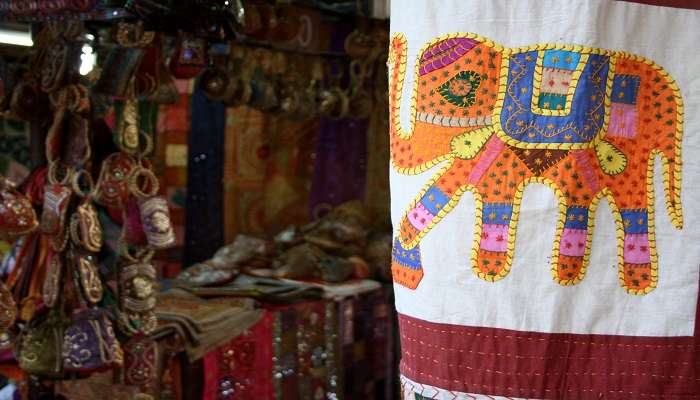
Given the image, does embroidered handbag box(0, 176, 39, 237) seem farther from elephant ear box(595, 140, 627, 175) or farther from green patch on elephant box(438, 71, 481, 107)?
elephant ear box(595, 140, 627, 175)

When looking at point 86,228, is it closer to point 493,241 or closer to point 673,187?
point 493,241

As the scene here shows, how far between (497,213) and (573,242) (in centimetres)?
12

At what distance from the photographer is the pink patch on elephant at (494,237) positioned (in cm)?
131

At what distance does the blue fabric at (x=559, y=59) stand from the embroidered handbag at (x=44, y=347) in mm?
1838

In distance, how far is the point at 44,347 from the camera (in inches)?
102

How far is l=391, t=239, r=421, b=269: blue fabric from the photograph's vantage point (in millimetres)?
1362

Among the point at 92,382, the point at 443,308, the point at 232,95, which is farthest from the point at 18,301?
the point at 443,308

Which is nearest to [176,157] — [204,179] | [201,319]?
[204,179]

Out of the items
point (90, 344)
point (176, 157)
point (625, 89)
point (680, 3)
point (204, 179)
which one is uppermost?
point (680, 3)

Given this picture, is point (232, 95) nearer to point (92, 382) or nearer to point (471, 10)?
point (92, 382)

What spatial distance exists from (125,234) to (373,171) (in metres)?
2.42

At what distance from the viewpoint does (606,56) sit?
1302 mm

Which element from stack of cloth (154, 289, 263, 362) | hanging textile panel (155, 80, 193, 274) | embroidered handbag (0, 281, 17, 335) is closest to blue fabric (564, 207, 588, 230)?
embroidered handbag (0, 281, 17, 335)

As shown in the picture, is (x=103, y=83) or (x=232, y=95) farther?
(x=232, y=95)
